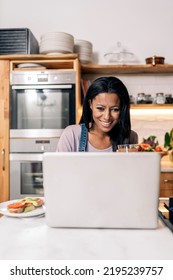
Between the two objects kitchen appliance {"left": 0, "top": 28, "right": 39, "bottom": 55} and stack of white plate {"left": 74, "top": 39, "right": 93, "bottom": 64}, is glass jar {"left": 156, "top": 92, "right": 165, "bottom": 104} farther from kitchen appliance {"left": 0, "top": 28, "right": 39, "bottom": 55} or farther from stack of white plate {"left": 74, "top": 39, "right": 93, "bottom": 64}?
kitchen appliance {"left": 0, "top": 28, "right": 39, "bottom": 55}

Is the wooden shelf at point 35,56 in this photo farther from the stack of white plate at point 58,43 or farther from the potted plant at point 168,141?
the potted plant at point 168,141

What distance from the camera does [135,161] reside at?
2.86 ft

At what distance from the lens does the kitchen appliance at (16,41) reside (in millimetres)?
2863

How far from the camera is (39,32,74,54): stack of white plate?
284cm

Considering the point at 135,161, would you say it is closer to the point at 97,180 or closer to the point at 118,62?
the point at 97,180

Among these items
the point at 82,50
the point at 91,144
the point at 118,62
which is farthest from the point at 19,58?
the point at 91,144

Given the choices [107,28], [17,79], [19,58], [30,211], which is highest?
[107,28]

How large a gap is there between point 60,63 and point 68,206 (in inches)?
88.7

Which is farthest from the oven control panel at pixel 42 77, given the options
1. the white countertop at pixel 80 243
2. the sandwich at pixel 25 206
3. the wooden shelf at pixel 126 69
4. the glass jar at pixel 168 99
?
the white countertop at pixel 80 243

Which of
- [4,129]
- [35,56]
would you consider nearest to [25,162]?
[4,129]

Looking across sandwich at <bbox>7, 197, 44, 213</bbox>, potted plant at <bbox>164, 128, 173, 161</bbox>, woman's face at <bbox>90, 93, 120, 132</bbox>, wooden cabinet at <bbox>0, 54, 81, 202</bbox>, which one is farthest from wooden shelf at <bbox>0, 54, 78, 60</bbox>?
sandwich at <bbox>7, 197, 44, 213</bbox>

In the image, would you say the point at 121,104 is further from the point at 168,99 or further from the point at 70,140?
the point at 168,99

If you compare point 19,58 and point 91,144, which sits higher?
point 19,58
